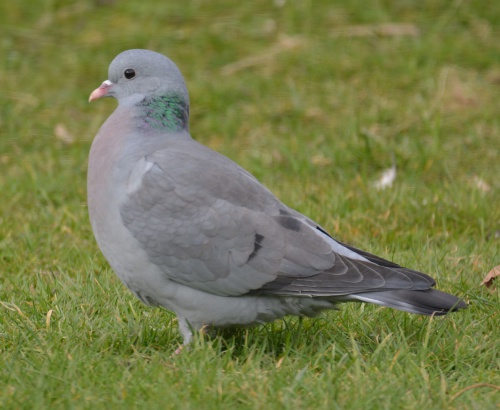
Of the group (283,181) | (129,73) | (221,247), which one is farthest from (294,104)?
(221,247)

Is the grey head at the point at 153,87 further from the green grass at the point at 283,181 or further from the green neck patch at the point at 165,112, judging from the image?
the green grass at the point at 283,181

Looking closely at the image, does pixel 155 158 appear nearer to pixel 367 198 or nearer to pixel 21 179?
pixel 367 198

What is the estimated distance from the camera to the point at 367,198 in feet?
19.3

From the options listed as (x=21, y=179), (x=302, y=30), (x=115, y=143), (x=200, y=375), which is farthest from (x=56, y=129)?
(x=200, y=375)

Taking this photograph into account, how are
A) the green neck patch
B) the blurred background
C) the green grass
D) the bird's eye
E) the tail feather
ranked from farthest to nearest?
the blurred background → the bird's eye → the green neck patch → the tail feather → the green grass

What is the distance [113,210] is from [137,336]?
55cm

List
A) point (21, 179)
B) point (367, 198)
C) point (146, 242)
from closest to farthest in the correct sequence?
point (146, 242)
point (367, 198)
point (21, 179)

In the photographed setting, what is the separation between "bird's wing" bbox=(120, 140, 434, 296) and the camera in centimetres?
386

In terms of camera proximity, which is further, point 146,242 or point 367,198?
point 367,198

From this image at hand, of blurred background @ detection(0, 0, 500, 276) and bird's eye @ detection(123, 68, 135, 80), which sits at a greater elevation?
bird's eye @ detection(123, 68, 135, 80)

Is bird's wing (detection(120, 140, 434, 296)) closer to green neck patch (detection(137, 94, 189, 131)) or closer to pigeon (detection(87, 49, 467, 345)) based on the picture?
pigeon (detection(87, 49, 467, 345))

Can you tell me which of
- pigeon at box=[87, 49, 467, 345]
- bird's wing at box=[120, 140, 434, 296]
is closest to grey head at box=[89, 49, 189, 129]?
pigeon at box=[87, 49, 467, 345]

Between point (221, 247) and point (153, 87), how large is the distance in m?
0.88

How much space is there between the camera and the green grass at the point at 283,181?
357cm
